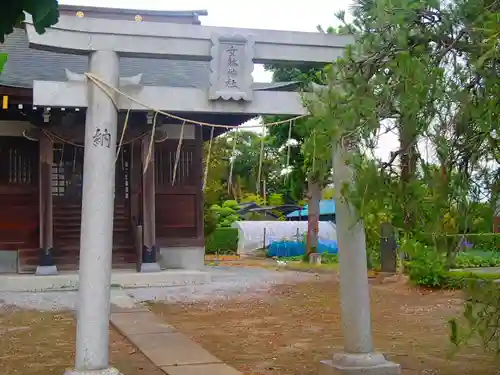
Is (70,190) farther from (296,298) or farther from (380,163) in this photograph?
(380,163)

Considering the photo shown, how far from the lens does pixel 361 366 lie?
5.33 metres

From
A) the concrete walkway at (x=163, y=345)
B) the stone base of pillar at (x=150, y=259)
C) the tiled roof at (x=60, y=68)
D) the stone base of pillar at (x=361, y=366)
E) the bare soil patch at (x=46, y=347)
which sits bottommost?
the bare soil patch at (x=46, y=347)

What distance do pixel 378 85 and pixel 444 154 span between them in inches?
20.3

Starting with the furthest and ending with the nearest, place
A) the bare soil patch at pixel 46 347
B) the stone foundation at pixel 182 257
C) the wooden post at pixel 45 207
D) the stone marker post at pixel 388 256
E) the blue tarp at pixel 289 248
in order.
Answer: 1. the blue tarp at pixel 289 248
2. the stone marker post at pixel 388 256
3. the stone foundation at pixel 182 257
4. the wooden post at pixel 45 207
5. the bare soil patch at pixel 46 347

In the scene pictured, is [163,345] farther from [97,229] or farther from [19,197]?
[19,197]

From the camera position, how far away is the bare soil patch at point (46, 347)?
5928 millimetres

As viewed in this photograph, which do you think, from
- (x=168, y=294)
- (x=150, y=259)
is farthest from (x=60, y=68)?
(x=168, y=294)

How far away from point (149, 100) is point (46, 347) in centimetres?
327

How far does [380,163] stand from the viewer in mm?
2984

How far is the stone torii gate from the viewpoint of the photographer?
505cm

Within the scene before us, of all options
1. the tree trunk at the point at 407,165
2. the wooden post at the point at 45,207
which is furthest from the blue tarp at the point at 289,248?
A: the tree trunk at the point at 407,165

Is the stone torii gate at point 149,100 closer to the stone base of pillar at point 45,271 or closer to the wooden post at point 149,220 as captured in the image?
the wooden post at point 149,220

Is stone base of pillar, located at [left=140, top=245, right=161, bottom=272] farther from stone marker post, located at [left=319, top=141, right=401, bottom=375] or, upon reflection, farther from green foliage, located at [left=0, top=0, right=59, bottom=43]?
green foliage, located at [left=0, top=0, right=59, bottom=43]

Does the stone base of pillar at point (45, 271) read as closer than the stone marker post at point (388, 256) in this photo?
Yes
